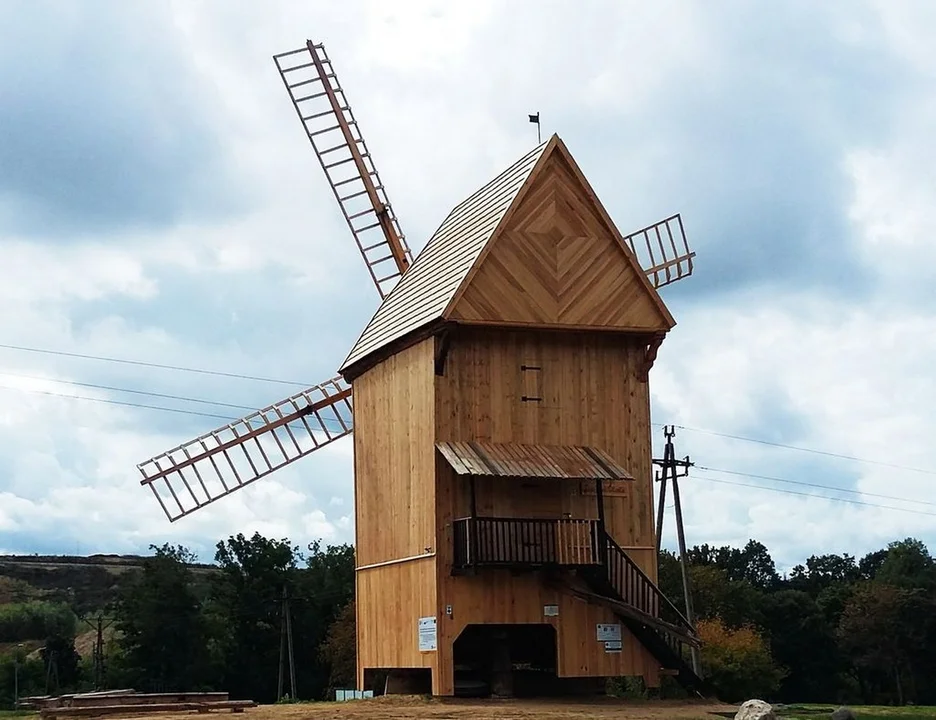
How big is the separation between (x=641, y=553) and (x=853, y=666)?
4448cm

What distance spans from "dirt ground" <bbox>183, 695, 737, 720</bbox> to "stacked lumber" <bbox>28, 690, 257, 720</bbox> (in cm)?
81

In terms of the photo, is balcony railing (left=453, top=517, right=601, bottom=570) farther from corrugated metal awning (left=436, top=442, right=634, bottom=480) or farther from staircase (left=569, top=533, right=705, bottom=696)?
corrugated metal awning (left=436, top=442, right=634, bottom=480)

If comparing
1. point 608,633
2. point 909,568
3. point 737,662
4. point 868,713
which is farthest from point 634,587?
point 909,568

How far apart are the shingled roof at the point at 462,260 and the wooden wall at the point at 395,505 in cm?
56

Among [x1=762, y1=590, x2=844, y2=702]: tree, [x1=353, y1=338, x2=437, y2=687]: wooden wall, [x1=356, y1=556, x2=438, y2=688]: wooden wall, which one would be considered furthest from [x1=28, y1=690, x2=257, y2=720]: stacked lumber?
[x1=762, y1=590, x2=844, y2=702]: tree

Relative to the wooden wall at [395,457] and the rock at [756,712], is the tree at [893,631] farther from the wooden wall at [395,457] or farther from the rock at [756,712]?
the rock at [756,712]

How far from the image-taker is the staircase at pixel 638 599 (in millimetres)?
27719

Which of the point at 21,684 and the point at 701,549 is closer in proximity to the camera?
the point at 21,684

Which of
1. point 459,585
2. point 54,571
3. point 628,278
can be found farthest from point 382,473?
point 54,571

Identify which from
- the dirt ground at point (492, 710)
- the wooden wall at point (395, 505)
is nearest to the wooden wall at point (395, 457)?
the wooden wall at point (395, 505)

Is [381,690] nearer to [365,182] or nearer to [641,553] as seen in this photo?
[641,553]

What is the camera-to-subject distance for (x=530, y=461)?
90.8 feet

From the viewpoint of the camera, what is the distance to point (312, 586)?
244 ft

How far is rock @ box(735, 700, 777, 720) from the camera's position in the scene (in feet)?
73.9
